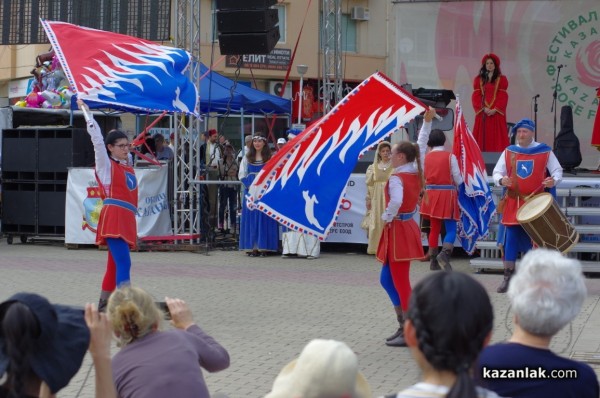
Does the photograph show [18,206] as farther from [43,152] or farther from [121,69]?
[121,69]

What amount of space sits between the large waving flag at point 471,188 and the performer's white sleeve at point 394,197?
14.2 feet

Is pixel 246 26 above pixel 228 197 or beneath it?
above

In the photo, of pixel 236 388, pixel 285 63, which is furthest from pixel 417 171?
pixel 285 63

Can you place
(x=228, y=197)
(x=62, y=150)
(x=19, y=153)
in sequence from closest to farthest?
(x=62, y=150)
(x=19, y=153)
(x=228, y=197)

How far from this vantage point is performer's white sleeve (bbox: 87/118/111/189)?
969 cm

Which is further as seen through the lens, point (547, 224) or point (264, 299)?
point (264, 299)

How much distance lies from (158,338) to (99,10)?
49.7 feet

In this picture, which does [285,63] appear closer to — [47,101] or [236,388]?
[47,101]

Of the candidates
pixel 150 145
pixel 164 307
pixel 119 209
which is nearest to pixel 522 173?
pixel 119 209

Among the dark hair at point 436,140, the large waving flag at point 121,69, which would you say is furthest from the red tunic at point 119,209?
the dark hair at point 436,140

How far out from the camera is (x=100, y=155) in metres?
9.83

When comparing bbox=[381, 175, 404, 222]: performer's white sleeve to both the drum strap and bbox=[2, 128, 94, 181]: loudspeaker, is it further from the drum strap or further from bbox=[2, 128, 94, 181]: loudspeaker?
bbox=[2, 128, 94, 181]: loudspeaker

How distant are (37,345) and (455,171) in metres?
10.5

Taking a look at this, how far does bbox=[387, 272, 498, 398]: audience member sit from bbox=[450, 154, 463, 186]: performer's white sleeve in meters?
10.5
